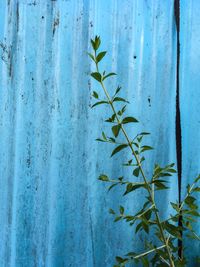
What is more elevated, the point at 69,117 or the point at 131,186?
the point at 69,117

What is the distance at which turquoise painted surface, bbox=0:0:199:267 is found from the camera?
1.97 metres

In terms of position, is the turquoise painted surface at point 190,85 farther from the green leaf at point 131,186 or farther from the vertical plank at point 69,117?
the green leaf at point 131,186

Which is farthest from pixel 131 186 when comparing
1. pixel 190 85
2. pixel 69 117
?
pixel 190 85

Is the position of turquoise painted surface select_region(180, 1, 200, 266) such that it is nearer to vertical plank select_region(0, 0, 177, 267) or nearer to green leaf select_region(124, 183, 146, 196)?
vertical plank select_region(0, 0, 177, 267)

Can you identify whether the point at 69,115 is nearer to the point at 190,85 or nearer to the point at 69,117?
the point at 69,117

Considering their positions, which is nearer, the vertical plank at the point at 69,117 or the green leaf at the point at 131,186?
the green leaf at the point at 131,186

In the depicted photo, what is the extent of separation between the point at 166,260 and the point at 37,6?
135 cm

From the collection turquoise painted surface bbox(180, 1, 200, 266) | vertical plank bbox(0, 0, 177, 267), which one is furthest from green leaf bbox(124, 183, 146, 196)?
turquoise painted surface bbox(180, 1, 200, 266)

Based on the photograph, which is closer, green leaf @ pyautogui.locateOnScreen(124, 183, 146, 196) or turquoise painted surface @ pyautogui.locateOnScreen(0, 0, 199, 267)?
green leaf @ pyautogui.locateOnScreen(124, 183, 146, 196)

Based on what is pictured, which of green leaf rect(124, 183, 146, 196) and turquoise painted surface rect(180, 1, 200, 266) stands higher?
turquoise painted surface rect(180, 1, 200, 266)

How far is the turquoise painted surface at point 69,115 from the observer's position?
197 cm

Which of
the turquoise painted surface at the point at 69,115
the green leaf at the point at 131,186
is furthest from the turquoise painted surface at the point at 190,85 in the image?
the green leaf at the point at 131,186

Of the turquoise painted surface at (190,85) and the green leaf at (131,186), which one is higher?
the turquoise painted surface at (190,85)

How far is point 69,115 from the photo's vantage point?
6.50 feet
